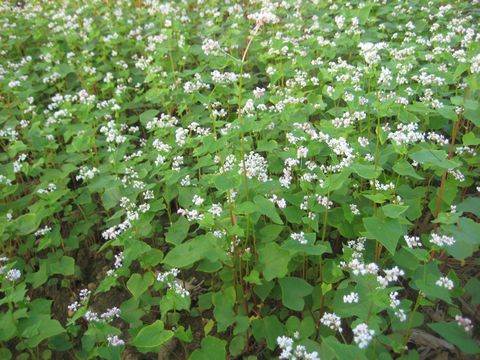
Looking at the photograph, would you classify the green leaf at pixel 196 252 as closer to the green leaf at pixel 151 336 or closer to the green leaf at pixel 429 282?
the green leaf at pixel 151 336

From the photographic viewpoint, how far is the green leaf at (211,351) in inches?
96.2

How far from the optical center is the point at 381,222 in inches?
94.0

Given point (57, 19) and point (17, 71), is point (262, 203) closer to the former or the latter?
point (17, 71)

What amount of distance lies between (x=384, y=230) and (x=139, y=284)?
1.68 metres

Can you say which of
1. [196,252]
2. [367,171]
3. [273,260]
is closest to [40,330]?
[196,252]

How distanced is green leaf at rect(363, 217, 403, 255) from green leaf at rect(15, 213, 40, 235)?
2.68 metres

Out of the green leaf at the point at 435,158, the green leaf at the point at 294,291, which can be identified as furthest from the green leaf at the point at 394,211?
the green leaf at the point at 294,291

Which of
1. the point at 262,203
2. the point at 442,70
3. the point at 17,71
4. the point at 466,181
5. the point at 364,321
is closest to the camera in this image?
the point at 364,321

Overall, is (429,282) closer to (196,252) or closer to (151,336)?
(196,252)

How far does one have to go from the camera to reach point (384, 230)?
7.66 ft

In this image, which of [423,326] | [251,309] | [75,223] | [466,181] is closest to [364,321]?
[423,326]

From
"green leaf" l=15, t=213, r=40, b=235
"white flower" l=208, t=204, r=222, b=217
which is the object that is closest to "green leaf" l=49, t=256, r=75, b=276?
"green leaf" l=15, t=213, r=40, b=235

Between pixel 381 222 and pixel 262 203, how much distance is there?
72 cm

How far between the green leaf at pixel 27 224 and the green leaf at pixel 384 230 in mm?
2677
